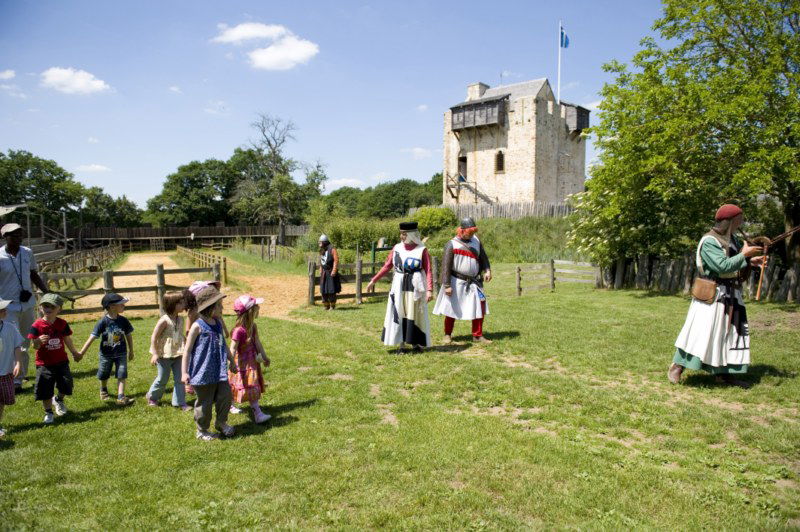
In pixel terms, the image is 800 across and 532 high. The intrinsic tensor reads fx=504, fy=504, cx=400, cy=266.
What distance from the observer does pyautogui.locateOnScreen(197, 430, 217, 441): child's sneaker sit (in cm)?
481

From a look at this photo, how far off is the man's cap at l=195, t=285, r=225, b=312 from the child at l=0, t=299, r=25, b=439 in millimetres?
1858

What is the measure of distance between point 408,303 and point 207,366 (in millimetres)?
3736

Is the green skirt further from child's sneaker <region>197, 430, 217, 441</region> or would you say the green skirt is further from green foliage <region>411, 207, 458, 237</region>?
green foliage <region>411, 207, 458, 237</region>

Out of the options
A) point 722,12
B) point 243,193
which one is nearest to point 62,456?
point 722,12

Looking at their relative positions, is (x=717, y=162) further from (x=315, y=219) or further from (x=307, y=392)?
(x=315, y=219)

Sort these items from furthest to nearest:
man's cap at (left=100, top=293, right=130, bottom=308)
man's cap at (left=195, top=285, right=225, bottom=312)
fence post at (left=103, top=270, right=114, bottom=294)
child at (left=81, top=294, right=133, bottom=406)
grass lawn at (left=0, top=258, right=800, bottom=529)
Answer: fence post at (left=103, top=270, right=114, bottom=294)
child at (left=81, top=294, right=133, bottom=406)
man's cap at (left=100, top=293, right=130, bottom=308)
man's cap at (left=195, top=285, right=225, bottom=312)
grass lawn at (left=0, top=258, right=800, bottom=529)

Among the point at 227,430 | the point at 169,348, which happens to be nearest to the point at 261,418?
the point at 227,430

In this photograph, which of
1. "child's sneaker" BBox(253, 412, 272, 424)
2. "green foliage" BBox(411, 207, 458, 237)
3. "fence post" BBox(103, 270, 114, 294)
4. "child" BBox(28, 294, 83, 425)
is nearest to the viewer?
"child's sneaker" BBox(253, 412, 272, 424)

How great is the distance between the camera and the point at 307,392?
20.5ft

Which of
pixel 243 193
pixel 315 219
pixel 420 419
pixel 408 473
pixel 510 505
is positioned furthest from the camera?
pixel 243 193

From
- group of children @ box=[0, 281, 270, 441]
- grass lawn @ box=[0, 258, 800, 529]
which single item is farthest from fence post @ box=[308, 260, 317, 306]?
group of children @ box=[0, 281, 270, 441]

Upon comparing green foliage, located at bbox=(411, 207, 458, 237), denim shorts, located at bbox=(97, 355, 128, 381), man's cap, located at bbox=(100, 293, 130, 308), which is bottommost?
denim shorts, located at bbox=(97, 355, 128, 381)

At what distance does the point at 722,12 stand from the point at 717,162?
408 centimetres

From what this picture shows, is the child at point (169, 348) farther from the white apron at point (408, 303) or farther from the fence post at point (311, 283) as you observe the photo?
the fence post at point (311, 283)
